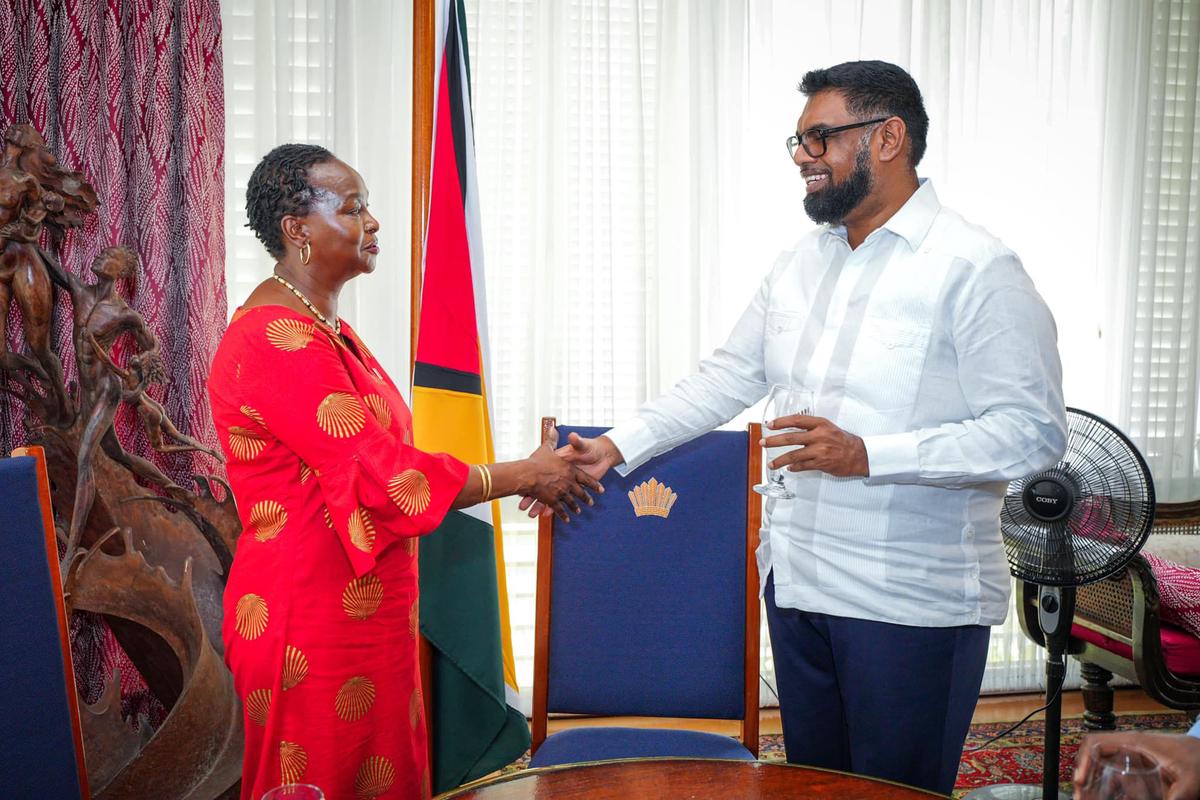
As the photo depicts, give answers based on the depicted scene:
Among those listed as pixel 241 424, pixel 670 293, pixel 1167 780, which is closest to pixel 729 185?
pixel 670 293

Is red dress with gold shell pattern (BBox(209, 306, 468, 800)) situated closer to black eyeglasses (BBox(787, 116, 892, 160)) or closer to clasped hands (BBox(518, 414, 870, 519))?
clasped hands (BBox(518, 414, 870, 519))

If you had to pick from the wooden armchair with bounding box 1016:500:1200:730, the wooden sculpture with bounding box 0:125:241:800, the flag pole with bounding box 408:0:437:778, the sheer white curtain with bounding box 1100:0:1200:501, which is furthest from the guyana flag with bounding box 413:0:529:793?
the sheer white curtain with bounding box 1100:0:1200:501

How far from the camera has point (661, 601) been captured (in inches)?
74.5

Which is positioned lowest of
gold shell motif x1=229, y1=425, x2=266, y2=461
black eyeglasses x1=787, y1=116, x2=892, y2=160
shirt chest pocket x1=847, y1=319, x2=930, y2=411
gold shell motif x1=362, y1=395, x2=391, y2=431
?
gold shell motif x1=229, y1=425, x2=266, y2=461

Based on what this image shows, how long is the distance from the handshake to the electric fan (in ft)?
3.76

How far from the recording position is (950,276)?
5.13 feet

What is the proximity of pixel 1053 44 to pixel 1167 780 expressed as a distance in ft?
11.3

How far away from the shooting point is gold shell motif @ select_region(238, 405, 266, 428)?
60.6 inches

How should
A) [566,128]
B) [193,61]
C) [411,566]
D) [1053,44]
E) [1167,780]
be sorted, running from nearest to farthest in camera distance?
[1167,780], [411,566], [193,61], [566,128], [1053,44]

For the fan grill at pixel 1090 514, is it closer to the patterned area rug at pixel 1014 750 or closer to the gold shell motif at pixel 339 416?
the patterned area rug at pixel 1014 750

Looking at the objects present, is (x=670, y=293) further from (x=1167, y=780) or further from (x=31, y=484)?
(x=1167, y=780)

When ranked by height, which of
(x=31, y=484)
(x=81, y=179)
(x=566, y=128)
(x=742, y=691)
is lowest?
(x=742, y=691)

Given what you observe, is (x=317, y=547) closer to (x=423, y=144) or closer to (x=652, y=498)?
(x=652, y=498)

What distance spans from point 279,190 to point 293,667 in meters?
0.88
